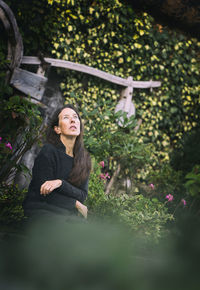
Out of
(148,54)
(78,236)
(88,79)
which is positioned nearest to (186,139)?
(148,54)

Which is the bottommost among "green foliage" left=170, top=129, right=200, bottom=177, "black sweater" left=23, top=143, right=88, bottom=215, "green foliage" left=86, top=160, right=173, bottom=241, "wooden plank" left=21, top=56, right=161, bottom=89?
"green foliage" left=86, top=160, right=173, bottom=241

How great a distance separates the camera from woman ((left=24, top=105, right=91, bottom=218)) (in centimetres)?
161

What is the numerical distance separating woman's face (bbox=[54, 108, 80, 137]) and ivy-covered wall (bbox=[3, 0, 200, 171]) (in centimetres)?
241

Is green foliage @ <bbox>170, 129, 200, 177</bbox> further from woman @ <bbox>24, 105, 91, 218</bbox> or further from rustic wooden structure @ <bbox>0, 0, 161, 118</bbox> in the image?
woman @ <bbox>24, 105, 91, 218</bbox>

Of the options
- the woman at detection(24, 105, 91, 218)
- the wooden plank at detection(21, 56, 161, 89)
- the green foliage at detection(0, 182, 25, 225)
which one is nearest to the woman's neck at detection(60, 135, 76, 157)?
the woman at detection(24, 105, 91, 218)

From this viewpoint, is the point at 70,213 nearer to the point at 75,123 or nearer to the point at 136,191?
the point at 75,123

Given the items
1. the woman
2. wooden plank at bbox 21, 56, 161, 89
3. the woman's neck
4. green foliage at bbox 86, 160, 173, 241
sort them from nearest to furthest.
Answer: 1. the woman
2. the woman's neck
3. green foliage at bbox 86, 160, 173, 241
4. wooden plank at bbox 21, 56, 161, 89

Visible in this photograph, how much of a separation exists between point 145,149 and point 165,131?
1.12 metres

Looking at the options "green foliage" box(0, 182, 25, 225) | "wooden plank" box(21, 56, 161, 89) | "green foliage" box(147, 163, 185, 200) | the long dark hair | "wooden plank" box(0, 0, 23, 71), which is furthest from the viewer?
"green foliage" box(147, 163, 185, 200)

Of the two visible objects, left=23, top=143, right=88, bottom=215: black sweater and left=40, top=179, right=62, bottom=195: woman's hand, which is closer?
left=40, top=179, right=62, bottom=195: woman's hand

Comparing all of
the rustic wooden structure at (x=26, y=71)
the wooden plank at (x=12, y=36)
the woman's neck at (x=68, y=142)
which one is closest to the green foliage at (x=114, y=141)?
the rustic wooden structure at (x=26, y=71)

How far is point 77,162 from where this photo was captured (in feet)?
6.57

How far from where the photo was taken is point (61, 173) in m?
1.88

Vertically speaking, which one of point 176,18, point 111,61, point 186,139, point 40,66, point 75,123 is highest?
point 176,18
